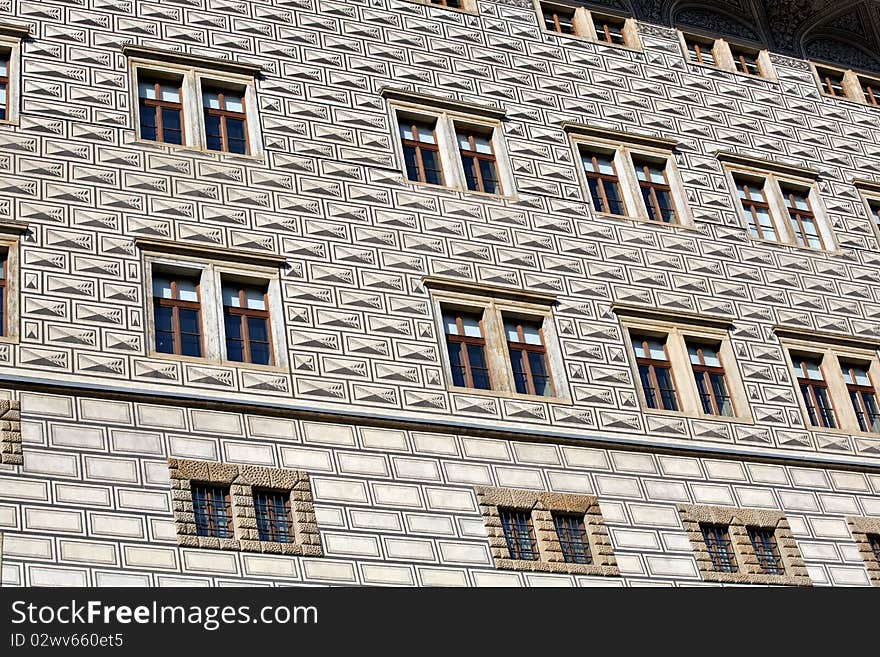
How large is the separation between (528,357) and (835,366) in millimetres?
4301

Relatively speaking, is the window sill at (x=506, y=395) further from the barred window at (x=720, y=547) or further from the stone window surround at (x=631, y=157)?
the stone window surround at (x=631, y=157)

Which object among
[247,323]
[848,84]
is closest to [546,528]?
[247,323]

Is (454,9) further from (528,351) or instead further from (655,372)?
(655,372)

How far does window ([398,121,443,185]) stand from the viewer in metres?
17.8

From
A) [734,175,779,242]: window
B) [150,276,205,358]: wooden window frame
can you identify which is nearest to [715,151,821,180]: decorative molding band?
[734,175,779,242]: window

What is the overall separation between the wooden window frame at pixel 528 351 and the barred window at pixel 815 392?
3.42 m

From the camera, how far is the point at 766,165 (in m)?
20.2

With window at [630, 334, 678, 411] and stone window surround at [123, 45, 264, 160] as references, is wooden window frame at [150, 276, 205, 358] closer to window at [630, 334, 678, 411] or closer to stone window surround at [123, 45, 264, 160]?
stone window surround at [123, 45, 264, 160]

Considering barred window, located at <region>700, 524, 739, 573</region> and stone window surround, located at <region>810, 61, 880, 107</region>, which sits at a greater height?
stone window surround, located at <region>810, 61, 880, 107</region>

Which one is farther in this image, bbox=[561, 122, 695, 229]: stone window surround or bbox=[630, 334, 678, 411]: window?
bbox=[561, 122, 695, 229]: stone window surround

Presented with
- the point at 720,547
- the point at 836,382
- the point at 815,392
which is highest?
the point at 836,382

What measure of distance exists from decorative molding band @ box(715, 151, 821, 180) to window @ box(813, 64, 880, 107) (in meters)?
1.98

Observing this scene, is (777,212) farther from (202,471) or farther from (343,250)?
(202,471)

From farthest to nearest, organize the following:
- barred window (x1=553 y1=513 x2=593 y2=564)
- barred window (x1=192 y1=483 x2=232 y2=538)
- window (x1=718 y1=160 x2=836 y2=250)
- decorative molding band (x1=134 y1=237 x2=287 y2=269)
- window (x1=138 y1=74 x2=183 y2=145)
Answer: window (x1=718 y1=160 x2=836 y2=250) < window (x1=138 y1=74 x2=183 y2=145) < decorative molding band (x1=134 y1=237 x2=287 y2=269) < barred window (x1=553 y1=513 x2=593 y2=564) < barred window (x1=192 y1=483 x2=232 y2=538)
